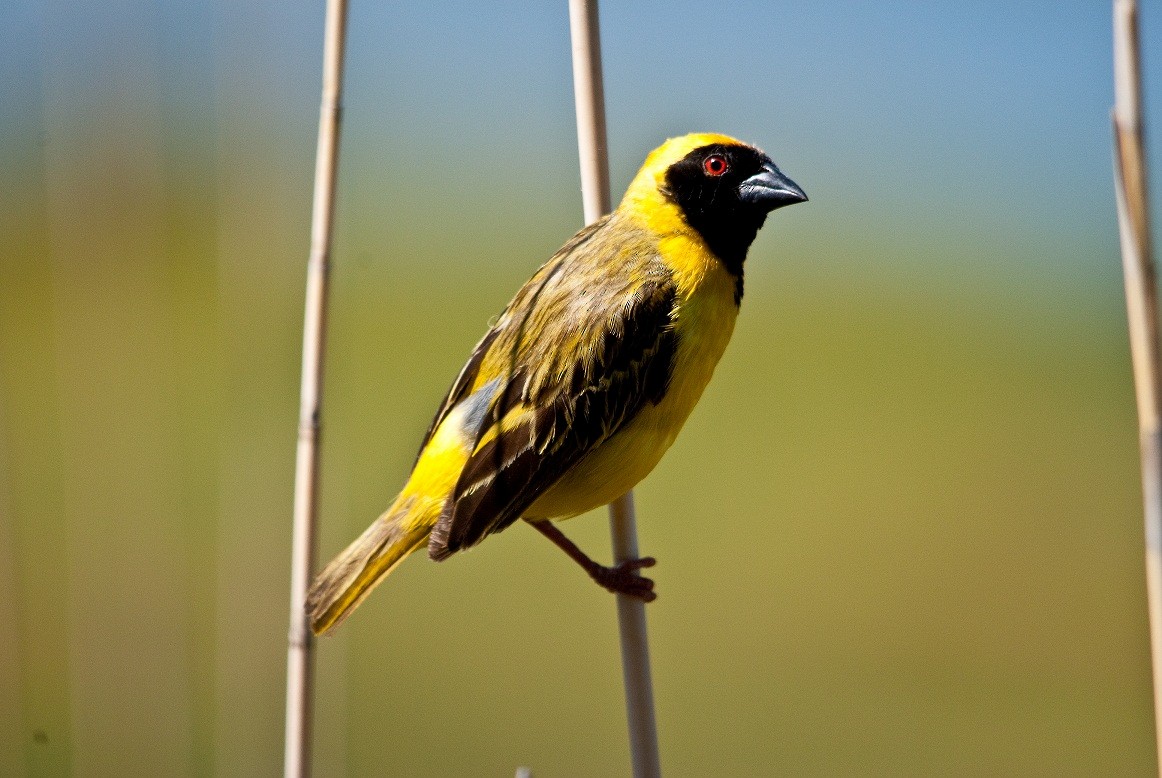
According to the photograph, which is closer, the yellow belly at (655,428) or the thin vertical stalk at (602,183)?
the thin vertical stalk at (602,183)

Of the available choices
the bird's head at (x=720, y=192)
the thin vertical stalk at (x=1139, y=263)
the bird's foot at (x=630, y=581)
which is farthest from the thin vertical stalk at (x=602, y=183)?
the thin vertical stalk at (x=1139, y=263)

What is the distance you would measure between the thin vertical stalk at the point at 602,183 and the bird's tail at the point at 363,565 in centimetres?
42

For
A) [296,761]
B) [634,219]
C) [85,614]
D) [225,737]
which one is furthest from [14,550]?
[85,614]

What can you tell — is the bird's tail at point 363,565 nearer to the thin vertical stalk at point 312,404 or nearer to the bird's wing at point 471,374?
the thin vertical stalk at point 312,404

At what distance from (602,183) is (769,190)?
48 centimetres

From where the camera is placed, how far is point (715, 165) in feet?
7.75

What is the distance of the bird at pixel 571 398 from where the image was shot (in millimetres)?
1995

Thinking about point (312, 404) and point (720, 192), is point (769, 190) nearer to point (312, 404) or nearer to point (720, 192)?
point (720, 192)

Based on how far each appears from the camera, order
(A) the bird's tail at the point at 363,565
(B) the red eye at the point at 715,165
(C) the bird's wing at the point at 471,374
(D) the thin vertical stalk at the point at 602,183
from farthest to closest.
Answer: (B) the red eye at the point at 715,165 → (C) the bird's wing at the point at 471,374 → (A) the bird's tail at the point at 363,565 → (D) the thin vertical stalk at the point at 602,183

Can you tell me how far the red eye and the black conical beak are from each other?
5 centimetres

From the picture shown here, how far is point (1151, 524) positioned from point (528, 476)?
3.32 ft

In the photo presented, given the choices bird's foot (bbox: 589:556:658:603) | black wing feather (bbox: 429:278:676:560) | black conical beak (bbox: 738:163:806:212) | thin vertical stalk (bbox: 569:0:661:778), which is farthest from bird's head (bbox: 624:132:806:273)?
bird's foot (bbox: 589:556:658:603)

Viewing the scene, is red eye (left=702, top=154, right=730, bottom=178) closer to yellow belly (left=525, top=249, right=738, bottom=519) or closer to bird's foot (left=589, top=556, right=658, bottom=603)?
yellow belly (left=525, top=249, right=738, bottom=519)

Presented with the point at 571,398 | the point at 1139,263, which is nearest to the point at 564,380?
the point at 571,398
